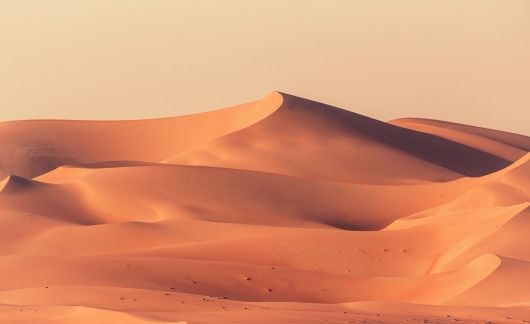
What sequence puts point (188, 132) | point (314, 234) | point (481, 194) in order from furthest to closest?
point (188, 132)
point (481, 194)
point (314, 234)

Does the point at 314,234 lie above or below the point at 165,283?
above

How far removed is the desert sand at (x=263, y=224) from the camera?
11703 millimetres

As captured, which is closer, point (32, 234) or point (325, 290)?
point (325, 290)

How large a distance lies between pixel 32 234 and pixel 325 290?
26.0ft

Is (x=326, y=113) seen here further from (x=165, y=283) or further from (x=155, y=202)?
(x=165, y=283)

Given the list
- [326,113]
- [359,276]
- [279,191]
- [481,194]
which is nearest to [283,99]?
[326,113]

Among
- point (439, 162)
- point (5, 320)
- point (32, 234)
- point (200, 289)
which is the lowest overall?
point (5, 320)

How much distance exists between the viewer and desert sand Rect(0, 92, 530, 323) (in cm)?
1170

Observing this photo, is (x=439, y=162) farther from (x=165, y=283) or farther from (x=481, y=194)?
(x=165, y=283)

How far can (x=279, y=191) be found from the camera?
83.1ft

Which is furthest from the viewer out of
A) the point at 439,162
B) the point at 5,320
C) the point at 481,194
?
the point at 439,162

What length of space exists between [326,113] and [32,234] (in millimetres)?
18973

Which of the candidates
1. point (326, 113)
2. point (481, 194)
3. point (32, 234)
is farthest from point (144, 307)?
point (326, 113)

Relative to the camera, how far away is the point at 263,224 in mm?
22312
